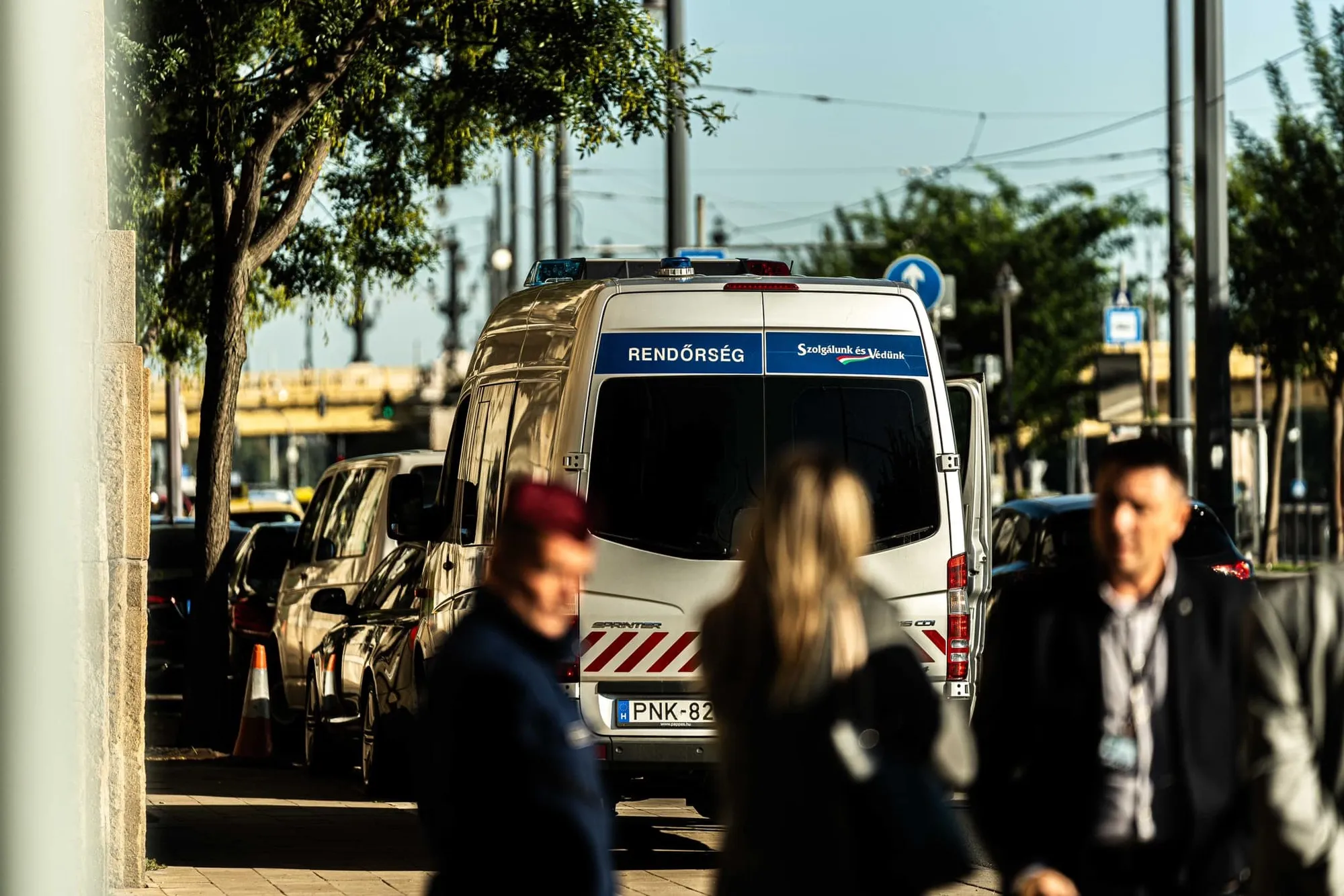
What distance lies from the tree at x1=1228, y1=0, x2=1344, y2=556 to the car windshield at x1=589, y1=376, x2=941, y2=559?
786 inches

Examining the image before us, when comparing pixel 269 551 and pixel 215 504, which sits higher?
pixel 215 504

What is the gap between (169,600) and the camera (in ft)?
59.0

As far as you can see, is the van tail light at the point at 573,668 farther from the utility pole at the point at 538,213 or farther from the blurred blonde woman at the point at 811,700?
the utility pole at the point at 538,213

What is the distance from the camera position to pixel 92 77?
7.51 m

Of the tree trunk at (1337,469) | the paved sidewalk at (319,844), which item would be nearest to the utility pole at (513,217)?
the tree trunk at (1337,469)

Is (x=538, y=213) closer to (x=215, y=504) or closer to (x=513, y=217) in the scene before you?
(x=513, y=217)

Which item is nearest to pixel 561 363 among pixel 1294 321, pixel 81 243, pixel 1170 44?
pixel 81 243

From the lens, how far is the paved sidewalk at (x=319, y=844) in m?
9.03

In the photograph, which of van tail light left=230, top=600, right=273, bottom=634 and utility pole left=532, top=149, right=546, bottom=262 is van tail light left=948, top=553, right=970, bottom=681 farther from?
utility pole left=532, top=149, right=546, bottom=262

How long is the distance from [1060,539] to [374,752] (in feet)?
19.1

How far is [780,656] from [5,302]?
1632 mm

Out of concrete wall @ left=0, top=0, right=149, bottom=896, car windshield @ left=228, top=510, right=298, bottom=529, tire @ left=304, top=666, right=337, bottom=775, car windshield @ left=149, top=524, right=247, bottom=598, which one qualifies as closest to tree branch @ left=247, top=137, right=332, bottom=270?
tire @ left=304, top=666, right=337, bottom=775

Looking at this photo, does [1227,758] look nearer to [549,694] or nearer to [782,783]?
[782,783]

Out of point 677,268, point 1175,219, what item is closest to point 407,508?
point 677,268
